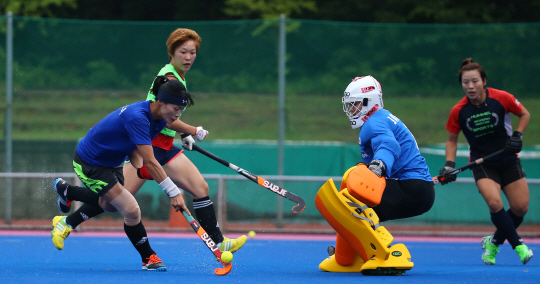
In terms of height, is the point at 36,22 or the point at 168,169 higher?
A: the point at 36,22

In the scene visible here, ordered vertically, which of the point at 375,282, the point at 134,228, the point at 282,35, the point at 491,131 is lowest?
the point at 375,282

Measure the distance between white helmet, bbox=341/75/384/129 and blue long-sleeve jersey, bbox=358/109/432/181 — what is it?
70mm

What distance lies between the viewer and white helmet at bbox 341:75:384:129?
4.49 meters

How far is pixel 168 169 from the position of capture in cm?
487

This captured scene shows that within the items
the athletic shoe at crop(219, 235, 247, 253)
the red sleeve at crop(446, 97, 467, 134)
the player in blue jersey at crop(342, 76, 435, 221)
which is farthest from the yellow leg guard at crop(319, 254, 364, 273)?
the red sleeve at crop(446, 97, 467, 134)

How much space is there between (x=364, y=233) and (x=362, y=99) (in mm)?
874

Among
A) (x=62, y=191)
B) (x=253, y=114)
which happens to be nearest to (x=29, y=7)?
(x=253, y=114)

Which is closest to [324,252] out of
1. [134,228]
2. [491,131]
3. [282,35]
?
[491,131]

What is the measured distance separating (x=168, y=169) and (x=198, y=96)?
4.22m

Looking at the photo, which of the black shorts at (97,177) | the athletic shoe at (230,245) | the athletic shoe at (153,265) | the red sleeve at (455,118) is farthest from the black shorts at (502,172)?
the black shorts at (97,177)

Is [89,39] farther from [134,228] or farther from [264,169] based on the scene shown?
[134,228]

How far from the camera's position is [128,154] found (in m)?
4.63

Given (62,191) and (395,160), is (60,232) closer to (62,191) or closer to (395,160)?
(62,191)

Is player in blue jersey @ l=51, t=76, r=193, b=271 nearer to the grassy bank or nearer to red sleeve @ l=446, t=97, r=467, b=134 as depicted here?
red sleeve @ l=446, t=97, r=467, b=134
